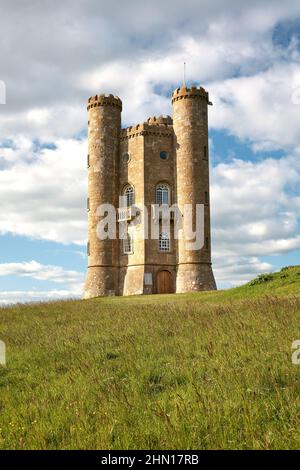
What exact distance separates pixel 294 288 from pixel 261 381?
17668 millimetres

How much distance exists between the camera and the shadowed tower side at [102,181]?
41.3m

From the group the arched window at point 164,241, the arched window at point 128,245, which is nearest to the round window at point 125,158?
the arched window at point 128,245

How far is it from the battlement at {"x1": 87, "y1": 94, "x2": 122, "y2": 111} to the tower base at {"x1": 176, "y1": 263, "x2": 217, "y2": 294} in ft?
54.4

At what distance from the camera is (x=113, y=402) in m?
6.68

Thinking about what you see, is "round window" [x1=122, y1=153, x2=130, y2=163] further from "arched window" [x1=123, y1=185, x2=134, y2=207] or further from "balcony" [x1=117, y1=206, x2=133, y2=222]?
"balcony" [x1=117, y1=206, x2=133, y2=222]

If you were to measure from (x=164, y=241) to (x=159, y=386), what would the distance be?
109 feet

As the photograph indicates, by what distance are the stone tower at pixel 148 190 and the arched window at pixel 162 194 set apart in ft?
0.29

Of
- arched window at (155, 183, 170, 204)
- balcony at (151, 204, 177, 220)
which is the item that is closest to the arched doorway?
balcony at (151, 204, 177, 220)

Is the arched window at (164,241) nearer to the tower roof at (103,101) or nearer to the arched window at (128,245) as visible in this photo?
the arched window at (128,245)

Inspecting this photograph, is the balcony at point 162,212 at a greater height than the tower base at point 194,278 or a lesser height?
greater

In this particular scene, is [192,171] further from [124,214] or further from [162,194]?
[124,214]

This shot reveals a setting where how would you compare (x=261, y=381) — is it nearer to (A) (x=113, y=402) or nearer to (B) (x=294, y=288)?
(A) (x=113, y=402)
